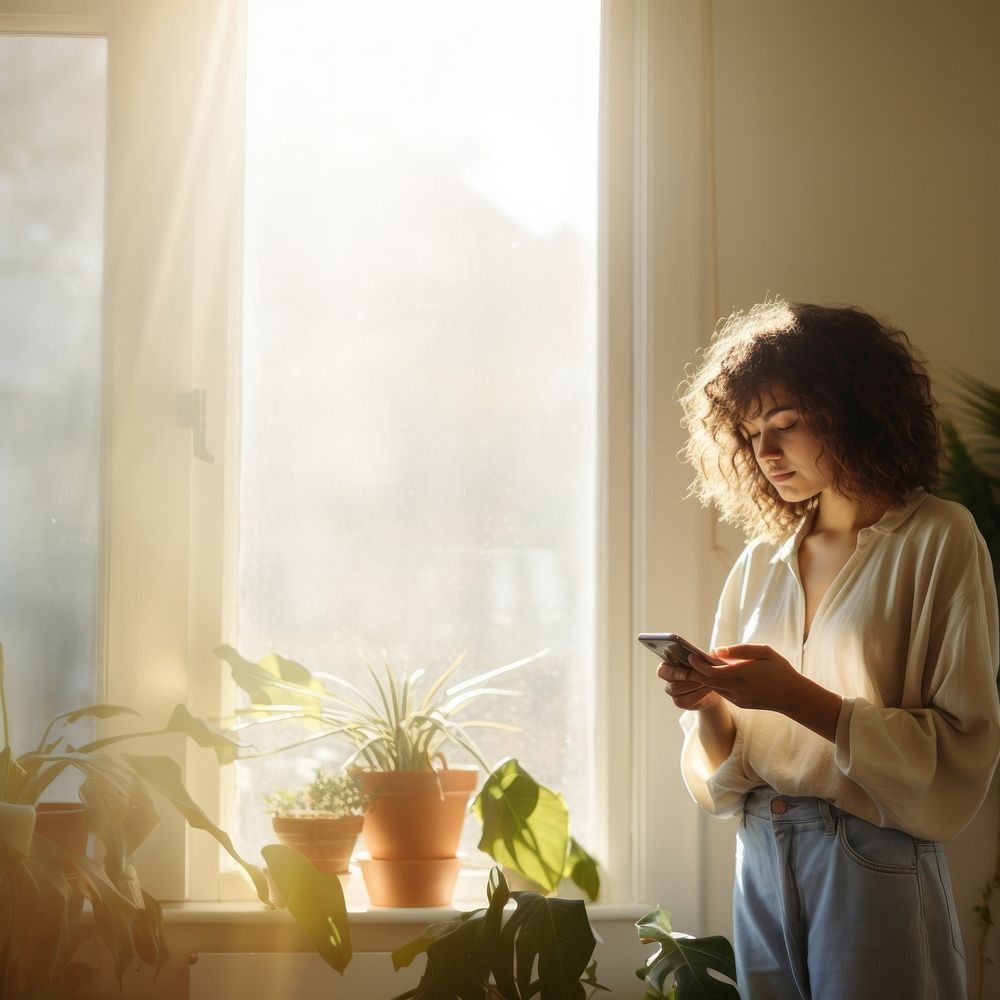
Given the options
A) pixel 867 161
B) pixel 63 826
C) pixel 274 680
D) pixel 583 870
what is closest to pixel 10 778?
pixel 63 826

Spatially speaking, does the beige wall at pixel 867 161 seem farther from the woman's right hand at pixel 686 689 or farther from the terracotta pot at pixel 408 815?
the terracotta pot at pixel 408 815

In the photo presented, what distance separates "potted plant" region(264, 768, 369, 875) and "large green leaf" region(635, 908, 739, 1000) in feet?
1.75

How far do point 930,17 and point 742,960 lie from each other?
169cm

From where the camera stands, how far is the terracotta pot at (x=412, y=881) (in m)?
1.77

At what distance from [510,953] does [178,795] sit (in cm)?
53

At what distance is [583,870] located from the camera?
1.79 meters

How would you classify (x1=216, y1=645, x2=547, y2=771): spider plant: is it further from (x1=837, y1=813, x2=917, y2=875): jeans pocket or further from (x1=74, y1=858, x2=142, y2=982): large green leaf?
(x1=837, y1=813, x2=917, y2=875): jeans pocket

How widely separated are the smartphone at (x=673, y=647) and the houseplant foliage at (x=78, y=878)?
27.5 inches

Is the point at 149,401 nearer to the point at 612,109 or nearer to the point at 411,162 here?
the point at 411,162

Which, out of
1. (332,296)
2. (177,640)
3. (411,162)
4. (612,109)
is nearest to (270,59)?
(411,162)

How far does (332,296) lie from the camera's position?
6.59 ft

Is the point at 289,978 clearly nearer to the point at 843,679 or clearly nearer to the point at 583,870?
the point at 583,870

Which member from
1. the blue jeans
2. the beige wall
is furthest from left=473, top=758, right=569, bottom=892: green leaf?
the beige wall

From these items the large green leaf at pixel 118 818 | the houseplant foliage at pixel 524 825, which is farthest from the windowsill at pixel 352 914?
the large green leaf at pixel 118 818
